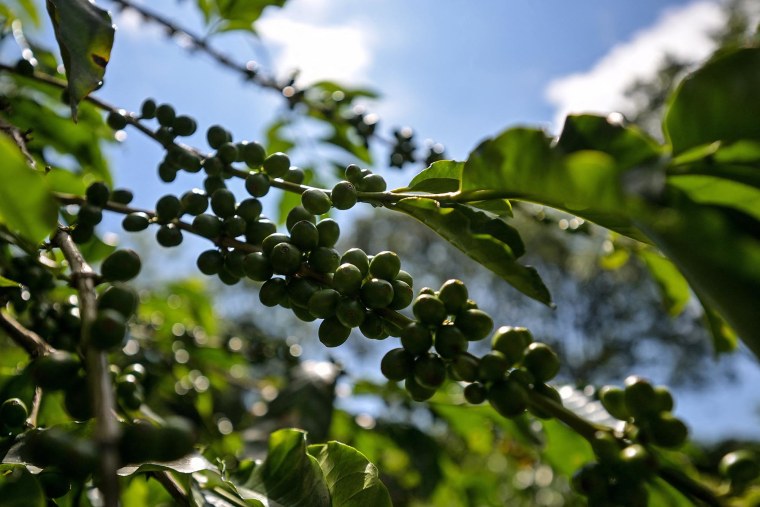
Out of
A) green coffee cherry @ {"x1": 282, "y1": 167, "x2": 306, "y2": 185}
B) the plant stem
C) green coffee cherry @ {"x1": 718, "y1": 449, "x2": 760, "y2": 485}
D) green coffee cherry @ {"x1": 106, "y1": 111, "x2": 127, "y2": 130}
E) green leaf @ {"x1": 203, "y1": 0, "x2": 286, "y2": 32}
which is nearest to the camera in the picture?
the plant stem

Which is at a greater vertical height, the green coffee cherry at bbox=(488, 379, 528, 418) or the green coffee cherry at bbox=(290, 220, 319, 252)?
the green coffee cherry at bbox=(290, 220, 319, 252)

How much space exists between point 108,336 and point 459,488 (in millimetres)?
1963

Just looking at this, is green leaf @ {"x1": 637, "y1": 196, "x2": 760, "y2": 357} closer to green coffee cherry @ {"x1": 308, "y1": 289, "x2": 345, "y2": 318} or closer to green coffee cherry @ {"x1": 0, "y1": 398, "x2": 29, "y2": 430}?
green coffee cherry @ {"x1": 308, "y1": 289, "x2": 345, "y2": 318}

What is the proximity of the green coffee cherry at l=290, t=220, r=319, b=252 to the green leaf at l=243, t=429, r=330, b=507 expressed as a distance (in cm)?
27

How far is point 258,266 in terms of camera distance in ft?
2.17

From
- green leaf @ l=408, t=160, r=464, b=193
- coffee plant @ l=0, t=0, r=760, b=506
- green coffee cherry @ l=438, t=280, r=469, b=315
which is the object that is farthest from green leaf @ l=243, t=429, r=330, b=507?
green leaf @ l=408, t=160, r=464, b=193

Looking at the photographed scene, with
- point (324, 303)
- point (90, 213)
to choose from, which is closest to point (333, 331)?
point (324, 303)

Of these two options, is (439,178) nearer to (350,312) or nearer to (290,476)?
(350,312)

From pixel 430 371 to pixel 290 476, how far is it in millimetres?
294

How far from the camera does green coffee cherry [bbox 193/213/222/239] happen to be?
73 cm

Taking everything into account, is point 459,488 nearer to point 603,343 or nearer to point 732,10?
point 732,10

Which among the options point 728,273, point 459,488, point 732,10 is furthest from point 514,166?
point 732,10

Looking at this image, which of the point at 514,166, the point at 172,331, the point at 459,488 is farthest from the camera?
the point at 459,488

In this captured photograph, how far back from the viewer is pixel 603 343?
17.0m
